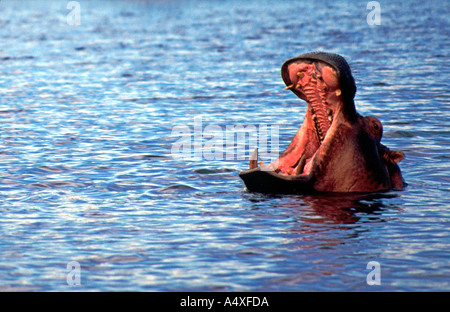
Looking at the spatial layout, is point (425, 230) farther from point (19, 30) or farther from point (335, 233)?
point (19, 30)

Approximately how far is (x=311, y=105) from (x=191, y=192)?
→ 7.07ft

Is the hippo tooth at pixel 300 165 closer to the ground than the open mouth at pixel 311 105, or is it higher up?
closer to the ground

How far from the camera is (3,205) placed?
11234mm

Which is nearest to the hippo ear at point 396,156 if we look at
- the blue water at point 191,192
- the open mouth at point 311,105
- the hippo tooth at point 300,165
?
the blue water at point 191,192

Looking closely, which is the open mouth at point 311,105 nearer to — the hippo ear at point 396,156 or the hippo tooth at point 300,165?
the hippo tooth at point 300,165

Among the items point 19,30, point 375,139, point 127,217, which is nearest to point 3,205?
point 127,217

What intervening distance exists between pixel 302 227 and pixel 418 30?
32.3 meters

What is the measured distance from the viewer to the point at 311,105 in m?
11.0

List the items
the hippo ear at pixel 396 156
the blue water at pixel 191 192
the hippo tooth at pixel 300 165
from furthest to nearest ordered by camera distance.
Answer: the hippo ear at pixel 396 156, the hippo tooth at pixel 300 165, the blue water at pixel 191 192

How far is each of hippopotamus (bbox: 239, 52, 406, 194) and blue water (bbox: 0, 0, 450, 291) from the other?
0.80 ft

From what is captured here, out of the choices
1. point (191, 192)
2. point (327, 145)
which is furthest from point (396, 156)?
point (191, 192)

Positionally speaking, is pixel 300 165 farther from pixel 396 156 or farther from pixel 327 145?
pixel 396 156

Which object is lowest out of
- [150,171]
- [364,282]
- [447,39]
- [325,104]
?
[364,282]

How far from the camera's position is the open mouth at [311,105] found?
10.6m
